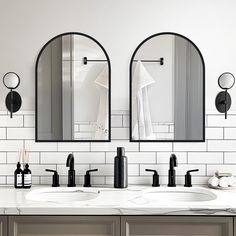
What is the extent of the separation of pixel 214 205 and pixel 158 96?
2.77 feet

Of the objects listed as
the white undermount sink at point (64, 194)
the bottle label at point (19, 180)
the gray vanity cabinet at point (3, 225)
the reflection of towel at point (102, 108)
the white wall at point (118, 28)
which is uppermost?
the white wall at point (118, 28)

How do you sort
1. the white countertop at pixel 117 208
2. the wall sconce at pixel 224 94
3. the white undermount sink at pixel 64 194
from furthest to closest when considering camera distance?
the wall sconce at pixel 224 94, the white undermount sink at pixel 64 194, the white countertop at pixel 117 208

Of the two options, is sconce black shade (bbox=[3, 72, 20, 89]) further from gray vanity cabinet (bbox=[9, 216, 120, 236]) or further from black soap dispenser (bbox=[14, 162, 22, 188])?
gray vanity cabinet (bbox=[9, 216, 120, 236])

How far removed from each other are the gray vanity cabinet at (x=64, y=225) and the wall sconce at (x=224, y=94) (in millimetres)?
1021

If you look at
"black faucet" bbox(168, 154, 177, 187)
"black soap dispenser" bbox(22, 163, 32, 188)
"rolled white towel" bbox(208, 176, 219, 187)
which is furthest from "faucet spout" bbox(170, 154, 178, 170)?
"black soap dispenser" bbox(22, 163, 32, 188)

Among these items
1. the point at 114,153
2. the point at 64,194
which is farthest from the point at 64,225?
the point at 114,153

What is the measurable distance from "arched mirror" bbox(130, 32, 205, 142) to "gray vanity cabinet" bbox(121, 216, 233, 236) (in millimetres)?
685

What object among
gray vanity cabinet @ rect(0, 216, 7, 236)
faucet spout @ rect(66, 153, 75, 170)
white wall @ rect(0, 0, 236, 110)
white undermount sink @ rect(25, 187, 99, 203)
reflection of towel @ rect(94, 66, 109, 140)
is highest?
white wall @ rect(0, 0, 236, 110)

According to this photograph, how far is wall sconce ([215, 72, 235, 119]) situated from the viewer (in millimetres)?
2498

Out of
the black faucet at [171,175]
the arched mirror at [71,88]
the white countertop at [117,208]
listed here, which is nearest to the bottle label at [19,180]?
the arched mirror at [71,88]

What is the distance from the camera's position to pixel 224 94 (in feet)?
8.33

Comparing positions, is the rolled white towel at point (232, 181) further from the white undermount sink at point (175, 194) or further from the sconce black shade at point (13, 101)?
the sconce black shade at point (13, 101)

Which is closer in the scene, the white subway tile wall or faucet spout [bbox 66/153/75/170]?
faucet spout [bbox 66/153/75/170]

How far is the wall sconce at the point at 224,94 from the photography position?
2498 mm
